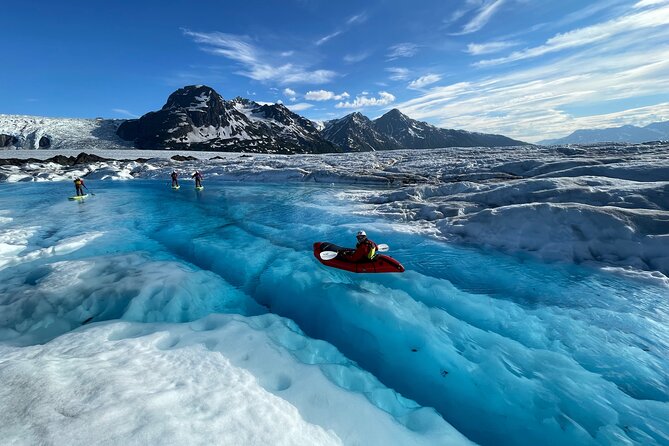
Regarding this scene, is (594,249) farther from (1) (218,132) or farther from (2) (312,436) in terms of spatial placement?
(1) (218,132)

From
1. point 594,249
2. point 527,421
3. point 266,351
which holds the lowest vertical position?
point 527,421

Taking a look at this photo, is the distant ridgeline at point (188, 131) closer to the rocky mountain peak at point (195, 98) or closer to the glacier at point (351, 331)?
the rocky mountain peak at point (195, 98)

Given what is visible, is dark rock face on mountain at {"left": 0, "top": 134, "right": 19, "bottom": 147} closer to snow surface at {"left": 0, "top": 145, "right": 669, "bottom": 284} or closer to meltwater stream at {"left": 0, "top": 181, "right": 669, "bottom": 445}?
meltwater stream at {"left": 0, "top": 181, "right": 669, "bottom": 445}

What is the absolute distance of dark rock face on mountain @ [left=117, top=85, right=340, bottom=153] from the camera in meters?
125

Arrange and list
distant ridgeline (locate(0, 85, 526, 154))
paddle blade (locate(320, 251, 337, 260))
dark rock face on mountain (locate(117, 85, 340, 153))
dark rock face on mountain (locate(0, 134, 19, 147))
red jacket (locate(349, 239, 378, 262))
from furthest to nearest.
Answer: dark rock face on mountain (locate(117, 85, 340, 153)) < distant ridgeline (locate(0, 85, 526, 154)) < dark rock face on mountain (locate(0, 134, 19, 147)) < paddle blade (locate(320, 251, 337, 260)) < red jacket (locate(349, 239, 378, 262))

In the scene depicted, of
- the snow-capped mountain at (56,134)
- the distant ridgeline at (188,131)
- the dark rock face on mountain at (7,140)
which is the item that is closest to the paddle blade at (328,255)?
the snow-capped mountain at (56,134)

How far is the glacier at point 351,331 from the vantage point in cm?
412

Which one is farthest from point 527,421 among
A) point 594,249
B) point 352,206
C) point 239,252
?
point 352,206

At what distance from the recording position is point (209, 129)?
14188 cm

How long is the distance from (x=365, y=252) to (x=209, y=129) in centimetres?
15062

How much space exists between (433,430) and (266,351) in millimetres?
3102

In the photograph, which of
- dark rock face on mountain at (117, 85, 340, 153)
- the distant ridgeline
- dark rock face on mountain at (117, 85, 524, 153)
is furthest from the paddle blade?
dark rock face on mountain at (117, 85, 524, 153)

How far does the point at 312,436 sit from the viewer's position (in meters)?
4.02

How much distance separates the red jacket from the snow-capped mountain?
370ft
